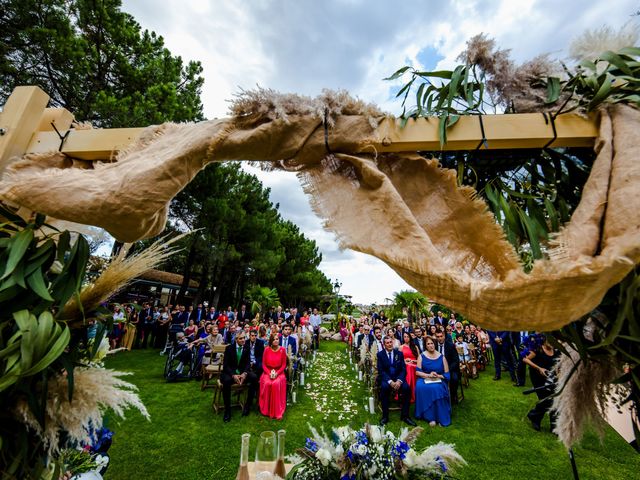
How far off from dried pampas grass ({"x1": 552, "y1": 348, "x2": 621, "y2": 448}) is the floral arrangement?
79cm

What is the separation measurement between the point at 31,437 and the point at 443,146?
7.28ft

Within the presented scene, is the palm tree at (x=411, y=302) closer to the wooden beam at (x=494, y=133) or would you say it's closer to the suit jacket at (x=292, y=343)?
the suit jacket at (x=292, y=343)

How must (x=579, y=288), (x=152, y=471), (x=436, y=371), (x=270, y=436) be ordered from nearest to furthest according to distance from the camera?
(x=579, y=288) → (x=270, y=436) → (x=152, y=471) → (x=436, y=371)

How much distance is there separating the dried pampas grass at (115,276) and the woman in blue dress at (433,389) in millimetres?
6281

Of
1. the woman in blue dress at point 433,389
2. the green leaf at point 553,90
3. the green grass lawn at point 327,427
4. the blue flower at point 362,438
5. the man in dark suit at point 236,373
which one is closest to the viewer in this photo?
the green leaf at point 553,90

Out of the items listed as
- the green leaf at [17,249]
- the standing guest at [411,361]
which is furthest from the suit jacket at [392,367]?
the green leaf at [17,249]

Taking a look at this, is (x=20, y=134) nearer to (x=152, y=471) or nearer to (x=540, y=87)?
(x=540, y=87)

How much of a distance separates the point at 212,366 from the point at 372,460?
7.05 metres

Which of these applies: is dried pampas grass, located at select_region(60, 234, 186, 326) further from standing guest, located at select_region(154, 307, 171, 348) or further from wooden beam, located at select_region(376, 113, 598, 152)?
standing guest, located at select_region(154, 307, 171, 348)

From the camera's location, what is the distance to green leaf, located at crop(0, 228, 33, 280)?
115 centimetres

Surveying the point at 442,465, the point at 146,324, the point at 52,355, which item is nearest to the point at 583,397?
the point at 442,465

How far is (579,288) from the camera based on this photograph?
73cm

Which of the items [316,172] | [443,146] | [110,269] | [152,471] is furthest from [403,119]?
[152,471]

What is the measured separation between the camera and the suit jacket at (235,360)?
6898 mm
